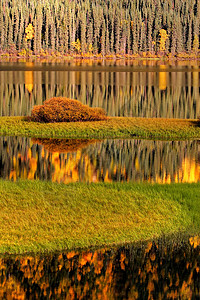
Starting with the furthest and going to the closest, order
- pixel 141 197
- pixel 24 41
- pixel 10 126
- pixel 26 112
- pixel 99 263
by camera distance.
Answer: pixel 24 41 → pixel 26 112 → pixel 10 126 → pixel 141 197 → pixel 99 263

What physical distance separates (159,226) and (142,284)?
4249 mm

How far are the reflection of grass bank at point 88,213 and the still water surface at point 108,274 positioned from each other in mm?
800

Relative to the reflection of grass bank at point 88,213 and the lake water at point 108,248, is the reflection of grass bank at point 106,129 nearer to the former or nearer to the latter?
the lake water at point 108,248

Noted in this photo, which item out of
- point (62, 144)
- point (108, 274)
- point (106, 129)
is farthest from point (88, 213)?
point (106, 129)

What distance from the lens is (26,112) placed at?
141 ft

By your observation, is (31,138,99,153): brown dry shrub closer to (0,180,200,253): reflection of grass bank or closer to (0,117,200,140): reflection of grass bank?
(0,117,200,140): reflection of grass bank

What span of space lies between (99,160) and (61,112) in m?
12.1

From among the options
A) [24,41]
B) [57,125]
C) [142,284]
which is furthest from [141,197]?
[24,41]

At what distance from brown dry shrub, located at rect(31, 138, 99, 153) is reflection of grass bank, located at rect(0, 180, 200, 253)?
9291 millimetres

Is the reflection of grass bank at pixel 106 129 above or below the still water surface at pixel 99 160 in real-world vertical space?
above

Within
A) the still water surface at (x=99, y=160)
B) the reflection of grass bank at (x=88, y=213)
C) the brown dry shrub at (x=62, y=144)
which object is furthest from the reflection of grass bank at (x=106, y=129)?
the reflection of grass bank at (x=88, y=213)

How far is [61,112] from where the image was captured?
36.6 m

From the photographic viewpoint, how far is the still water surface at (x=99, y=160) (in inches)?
848

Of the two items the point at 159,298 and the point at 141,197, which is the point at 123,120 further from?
the point at 159,298
